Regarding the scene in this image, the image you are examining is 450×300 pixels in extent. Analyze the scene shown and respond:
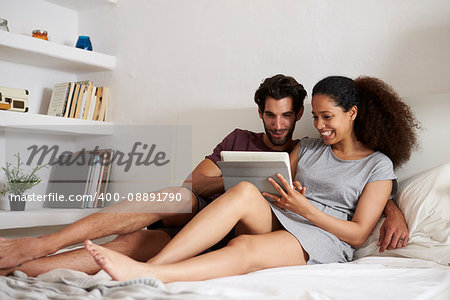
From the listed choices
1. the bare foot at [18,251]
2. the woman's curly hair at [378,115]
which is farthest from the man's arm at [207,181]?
the bare foot at [18,251]

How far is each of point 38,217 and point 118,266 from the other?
1.66 m

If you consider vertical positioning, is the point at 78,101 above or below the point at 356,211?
above

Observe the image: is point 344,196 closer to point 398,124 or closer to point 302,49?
point 398,124

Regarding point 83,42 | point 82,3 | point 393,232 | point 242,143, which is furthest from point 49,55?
point 393,232

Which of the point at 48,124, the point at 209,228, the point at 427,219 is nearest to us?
the point at 209,228

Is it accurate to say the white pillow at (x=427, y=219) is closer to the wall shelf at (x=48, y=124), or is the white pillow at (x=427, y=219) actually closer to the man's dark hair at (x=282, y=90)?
the man's dark hair at (x=282, y=90)

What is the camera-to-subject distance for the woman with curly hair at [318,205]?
1.24 m

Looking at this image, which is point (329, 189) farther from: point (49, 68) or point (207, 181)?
point (49, 68)

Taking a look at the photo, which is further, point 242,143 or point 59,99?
point 59,99

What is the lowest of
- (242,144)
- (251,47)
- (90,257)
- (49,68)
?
(90,257)

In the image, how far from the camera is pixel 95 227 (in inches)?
59.7

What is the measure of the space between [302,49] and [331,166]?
0.77 meters

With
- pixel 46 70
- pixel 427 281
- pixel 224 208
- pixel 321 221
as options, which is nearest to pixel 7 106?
pixel 46 70

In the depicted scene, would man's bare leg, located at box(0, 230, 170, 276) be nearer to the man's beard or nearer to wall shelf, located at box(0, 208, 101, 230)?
the man's beard
